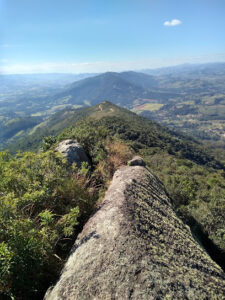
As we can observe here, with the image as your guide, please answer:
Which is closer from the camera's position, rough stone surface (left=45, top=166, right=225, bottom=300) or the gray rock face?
rough stone surface (left=45, top=166, right=225, bottom=300)

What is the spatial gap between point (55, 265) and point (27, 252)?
1115 millimetres

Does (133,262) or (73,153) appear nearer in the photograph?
(133,262)

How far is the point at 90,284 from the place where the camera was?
3727 millimetres

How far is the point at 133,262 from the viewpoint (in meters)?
4.00

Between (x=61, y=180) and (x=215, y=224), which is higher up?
(x=61, y=180)

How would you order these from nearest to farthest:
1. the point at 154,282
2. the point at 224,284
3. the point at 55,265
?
the point at 154,282 < the point at 55,265 < the point at 224,284

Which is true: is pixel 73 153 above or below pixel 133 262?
above

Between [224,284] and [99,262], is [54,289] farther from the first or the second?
[224,284]

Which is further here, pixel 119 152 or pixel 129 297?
pixel 119 152

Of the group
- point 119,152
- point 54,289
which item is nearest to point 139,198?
point 54,289

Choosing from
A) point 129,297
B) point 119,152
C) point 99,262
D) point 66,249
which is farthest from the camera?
point 119,152

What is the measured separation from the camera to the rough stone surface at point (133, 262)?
364 centimetres

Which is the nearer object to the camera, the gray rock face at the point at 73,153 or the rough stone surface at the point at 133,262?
the rough stone surface at the point at 133,262

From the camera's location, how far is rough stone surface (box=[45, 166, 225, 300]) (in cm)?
364
